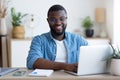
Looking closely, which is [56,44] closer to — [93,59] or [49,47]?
[49,47]

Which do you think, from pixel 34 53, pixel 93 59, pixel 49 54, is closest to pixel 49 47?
pixel 49 54

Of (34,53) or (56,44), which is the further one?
(56,44)

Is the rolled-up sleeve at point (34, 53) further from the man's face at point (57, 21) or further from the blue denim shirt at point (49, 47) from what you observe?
the man's face at point (57, 21)

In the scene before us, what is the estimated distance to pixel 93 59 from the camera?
192 cm

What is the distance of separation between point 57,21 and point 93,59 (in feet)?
2.12

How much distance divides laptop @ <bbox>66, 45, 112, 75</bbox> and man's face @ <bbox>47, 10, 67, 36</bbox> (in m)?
0.61

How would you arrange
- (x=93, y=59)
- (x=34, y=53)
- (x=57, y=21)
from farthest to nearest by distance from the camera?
1. (x=57, y=21)
2. (x=34, y=53)
3. (x=93, y=59)

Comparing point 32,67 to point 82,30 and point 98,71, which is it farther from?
point 82,30

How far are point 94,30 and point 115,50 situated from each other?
10.1 feet

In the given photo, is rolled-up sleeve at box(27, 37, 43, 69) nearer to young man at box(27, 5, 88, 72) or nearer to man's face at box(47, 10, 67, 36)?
young man at box(27, 5, 88, 72)

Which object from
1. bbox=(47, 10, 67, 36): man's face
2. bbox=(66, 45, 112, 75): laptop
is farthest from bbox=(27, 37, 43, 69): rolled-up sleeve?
bbox=(66, 45, 112, 75): laptop

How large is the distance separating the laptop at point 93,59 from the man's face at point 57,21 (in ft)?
1.99

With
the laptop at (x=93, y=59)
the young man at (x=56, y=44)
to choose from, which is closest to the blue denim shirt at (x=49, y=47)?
the young man at (x=56, y=44)

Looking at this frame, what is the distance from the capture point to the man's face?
243cm
